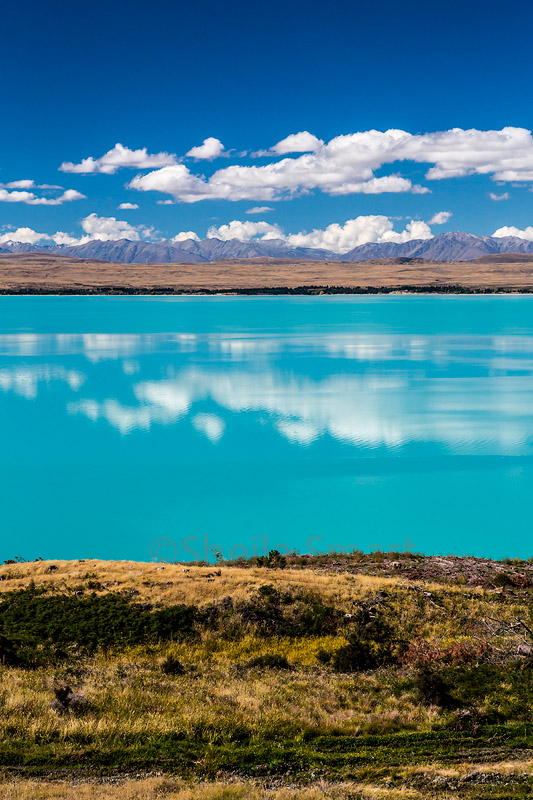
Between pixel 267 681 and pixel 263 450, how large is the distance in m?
22.9

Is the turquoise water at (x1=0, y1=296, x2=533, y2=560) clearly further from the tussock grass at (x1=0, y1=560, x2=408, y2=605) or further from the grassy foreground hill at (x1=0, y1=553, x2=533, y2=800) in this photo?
the grassy foreground hill at (x1=0, y1=553, x2=533, y2=800)

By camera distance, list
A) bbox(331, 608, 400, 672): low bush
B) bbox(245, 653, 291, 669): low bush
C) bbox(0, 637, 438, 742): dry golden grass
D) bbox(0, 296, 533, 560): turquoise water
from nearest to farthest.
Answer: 1. bbox(0, 637, 438, 742): dry golden grass
2. bbox(245, 653, 291, 669): low bush
3. bbox(331, 608, 400, 672): low bush
4. bbox(0, 296, 533, 560): turquoise water

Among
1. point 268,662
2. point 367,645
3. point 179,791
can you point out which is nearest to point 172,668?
point 268,662

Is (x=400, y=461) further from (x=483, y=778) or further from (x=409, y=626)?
(x=483, y=778)

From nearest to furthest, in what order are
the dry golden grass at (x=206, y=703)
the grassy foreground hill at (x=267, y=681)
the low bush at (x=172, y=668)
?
the grassy foreground hill at (x=267, y=681), the dry golden grass at (x=206, y=703), the low bush at (x=172, y=668)

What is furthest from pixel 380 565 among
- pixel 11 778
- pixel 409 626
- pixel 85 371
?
pixel 85 371

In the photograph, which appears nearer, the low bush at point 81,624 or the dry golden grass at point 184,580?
the low bush at point 81,624

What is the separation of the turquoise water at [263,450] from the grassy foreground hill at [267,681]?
4550 millimetres

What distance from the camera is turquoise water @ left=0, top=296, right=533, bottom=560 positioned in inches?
971

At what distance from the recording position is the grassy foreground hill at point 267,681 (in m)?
8.48

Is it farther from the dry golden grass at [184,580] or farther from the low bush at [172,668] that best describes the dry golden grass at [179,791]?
the dry golden grass at [184,580]

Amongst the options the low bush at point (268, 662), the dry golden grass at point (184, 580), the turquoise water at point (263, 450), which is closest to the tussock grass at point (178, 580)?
the dry golden grass at point (184, 580)

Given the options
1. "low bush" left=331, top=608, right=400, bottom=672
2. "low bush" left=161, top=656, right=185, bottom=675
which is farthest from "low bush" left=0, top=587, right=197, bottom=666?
"low bush" left=331, top=608, right=400, bottom=672

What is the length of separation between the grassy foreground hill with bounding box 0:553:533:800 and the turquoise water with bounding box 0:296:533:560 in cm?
455
